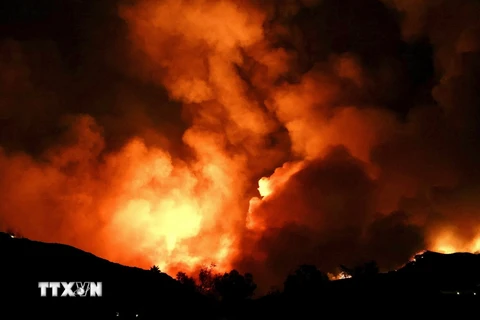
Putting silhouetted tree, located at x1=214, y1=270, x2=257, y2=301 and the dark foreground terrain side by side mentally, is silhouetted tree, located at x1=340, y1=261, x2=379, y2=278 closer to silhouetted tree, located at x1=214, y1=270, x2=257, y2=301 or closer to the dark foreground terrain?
silhouetted tree, located at x1=214, y1=270, x2=257, y2=301

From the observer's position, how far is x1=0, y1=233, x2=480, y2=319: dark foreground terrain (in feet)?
95.3

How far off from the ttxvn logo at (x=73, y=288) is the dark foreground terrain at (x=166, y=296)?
387mm

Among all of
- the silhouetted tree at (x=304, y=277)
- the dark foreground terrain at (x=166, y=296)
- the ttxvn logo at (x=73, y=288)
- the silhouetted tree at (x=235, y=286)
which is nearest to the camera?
the dark foreground terrain at (x=166, y=296)

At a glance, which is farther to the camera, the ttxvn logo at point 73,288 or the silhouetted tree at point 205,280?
the silhouetted tree at point 205,280

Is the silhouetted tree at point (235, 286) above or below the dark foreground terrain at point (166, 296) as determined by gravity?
above

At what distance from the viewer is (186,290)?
133 feet

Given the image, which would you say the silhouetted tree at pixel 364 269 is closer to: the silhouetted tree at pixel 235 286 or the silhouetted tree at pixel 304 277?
the silhouetted tree at pixel 304 277

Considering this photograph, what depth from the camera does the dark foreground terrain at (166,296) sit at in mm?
29047

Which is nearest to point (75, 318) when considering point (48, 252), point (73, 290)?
point (73, 290)

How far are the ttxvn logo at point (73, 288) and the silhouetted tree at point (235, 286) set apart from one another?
43571mm

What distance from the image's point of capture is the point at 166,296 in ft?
119

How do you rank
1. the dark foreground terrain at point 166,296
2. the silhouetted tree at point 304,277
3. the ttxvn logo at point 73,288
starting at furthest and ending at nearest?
the silhouetted tree at point 304,277 → the ttxvn logo at point 73,288 → the dark foreground terrain at point 166,296

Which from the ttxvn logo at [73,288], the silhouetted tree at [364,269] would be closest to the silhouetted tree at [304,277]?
the silhouetted tree at [364,269]

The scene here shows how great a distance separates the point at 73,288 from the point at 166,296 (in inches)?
304
